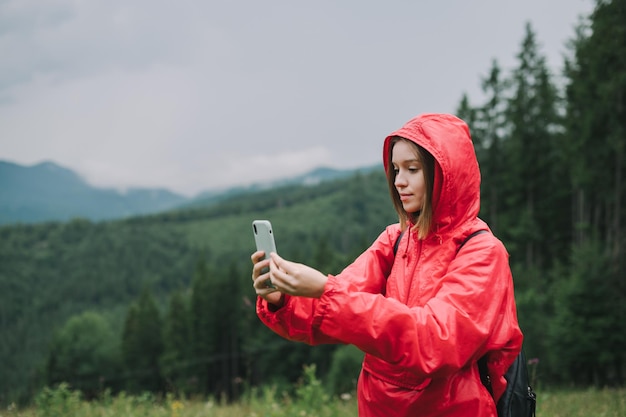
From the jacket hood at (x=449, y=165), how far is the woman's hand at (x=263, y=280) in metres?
0.76

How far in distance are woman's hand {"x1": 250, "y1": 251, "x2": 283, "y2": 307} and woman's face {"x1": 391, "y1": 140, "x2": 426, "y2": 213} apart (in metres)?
A: 0.70

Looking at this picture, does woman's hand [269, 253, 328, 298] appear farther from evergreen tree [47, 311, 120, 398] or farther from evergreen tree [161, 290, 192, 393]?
evergreen tree [47, 311, 120, 398]

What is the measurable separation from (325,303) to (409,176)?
730 mm

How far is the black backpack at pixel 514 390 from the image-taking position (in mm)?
2166

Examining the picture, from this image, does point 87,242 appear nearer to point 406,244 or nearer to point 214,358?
point 214,358

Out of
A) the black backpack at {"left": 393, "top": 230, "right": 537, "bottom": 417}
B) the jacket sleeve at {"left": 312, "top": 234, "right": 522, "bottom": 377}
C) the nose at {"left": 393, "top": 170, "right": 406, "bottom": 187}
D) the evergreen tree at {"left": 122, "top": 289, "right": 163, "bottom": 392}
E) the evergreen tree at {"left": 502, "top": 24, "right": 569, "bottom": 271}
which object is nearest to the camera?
the jacket sleeve at {"left": 312, "top": 234, "right": 522, "bottom": 377}

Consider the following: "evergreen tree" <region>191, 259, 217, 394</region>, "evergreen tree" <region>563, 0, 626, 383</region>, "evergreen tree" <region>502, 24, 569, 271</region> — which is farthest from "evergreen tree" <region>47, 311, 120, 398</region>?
"evergreen tree" <region>563, 0, 626, 383</region>

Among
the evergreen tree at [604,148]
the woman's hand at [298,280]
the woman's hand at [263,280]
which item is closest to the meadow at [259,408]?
the woman's hand at [263,280]

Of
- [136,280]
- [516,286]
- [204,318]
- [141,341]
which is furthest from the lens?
[136,280]

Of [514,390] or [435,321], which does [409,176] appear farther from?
[514,390]

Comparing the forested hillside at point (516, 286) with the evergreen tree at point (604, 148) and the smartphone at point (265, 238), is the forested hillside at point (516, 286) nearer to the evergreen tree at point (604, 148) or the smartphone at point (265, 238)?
the evergreen tree at point (604, 148)

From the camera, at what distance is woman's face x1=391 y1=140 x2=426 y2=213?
2264 millimetres

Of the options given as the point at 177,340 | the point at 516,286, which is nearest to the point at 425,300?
the point at 516,286

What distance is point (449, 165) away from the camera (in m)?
2.16
